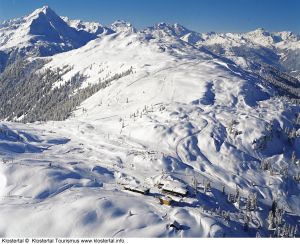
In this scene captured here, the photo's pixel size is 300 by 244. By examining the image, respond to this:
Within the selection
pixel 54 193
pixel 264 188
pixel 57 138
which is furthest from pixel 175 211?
pixel 57 138

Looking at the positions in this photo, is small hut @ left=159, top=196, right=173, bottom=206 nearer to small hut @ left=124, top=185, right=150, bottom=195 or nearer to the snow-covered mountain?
the snow-covered mountain

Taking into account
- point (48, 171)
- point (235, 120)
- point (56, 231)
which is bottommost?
point (56, 231)

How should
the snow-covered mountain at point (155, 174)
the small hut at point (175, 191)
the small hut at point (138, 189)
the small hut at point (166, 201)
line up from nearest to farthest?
the snow-covered mountain at point (155, 174), the small hut at point (166, 201), the small hut at point (138, 189), the small hut at point (175, 191)

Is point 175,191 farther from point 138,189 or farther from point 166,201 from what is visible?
point 138,189

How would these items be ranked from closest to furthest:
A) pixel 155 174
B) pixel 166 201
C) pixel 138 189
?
pixel 166 201 → pixel 138 189 → pixel 155 174

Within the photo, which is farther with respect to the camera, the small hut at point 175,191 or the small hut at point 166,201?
the small hut at point 175,191

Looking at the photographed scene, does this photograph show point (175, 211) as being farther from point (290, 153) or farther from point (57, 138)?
point (290, 153)

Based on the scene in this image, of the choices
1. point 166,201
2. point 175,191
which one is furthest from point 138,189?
point 175,191

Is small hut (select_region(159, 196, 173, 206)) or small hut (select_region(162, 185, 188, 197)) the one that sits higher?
small hut (select_region(162, 185, 188, 197))

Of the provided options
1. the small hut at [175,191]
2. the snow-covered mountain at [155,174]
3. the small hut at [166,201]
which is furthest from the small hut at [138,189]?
the small hut at [166,201]

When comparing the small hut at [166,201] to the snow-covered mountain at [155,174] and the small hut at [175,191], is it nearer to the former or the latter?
the snow-covered mountain at [155,174]

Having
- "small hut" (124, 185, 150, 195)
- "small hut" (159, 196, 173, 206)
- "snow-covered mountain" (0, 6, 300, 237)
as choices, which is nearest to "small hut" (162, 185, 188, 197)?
"snow-covered mountain" (0, 6, 300, 237)
